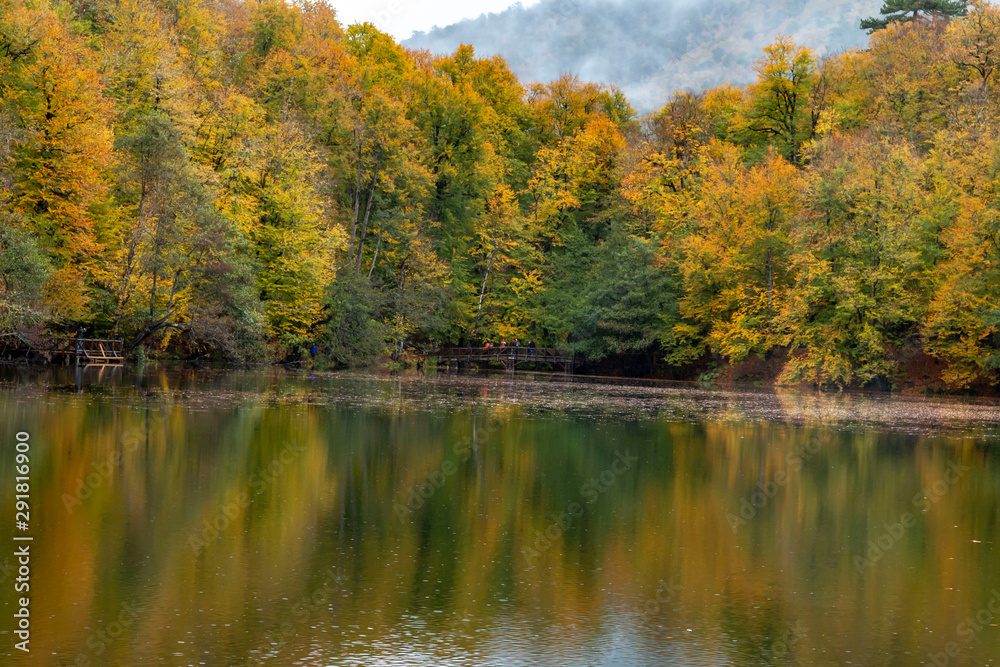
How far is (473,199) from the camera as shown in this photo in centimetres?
6694

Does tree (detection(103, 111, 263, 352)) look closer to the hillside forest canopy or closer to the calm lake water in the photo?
the hillside forest canopy

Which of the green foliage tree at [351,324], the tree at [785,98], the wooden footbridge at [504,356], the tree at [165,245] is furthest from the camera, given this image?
the wooden footbridge at [504,356]

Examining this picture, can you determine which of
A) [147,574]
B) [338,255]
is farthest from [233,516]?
[338,255]

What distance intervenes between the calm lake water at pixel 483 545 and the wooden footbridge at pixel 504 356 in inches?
1624

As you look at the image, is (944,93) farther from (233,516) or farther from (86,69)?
(233,516)

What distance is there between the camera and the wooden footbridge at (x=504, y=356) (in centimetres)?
6259

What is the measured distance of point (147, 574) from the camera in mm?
8188

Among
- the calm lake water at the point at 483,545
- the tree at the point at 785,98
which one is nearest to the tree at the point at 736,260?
the tree at the point at 785,98

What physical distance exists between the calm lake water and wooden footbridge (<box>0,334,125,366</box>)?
62.5ft

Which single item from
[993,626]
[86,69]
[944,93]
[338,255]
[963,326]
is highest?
[944,93]

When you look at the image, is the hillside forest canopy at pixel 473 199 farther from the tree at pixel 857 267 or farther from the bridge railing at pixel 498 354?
the bridge railing at pixel 498 354

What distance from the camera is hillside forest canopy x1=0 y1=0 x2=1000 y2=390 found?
39.7 metres

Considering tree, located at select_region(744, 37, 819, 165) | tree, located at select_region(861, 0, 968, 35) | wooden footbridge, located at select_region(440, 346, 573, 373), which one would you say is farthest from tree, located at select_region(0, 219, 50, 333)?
tree, located at select_region(861, 0, 968, 35)

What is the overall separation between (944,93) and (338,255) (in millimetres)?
37061
